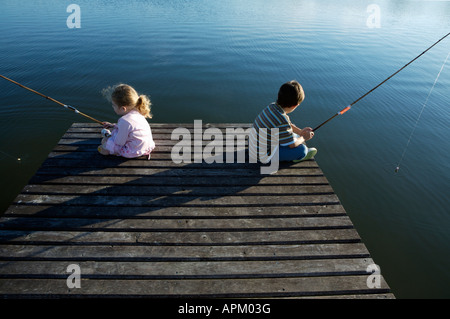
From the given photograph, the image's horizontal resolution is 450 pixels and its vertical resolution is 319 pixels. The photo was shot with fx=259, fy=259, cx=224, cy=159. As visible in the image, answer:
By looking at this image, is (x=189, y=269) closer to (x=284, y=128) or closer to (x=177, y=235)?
(x=177, y=235)

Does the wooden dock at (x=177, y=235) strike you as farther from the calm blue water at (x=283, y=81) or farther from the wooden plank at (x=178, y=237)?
the calm blue water at (x=283, y=81)

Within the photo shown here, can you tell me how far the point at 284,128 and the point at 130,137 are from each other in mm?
2118

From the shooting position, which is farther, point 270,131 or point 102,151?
point 102,151

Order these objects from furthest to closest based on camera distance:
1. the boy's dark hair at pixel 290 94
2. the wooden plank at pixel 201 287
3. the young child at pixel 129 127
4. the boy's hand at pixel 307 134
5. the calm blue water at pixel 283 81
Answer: the calm blue water at pixel 283 81 < the boy's hand at pixel 307 134 < the young child at pixel 129 127 < the boy's dark hair at pixel 290 94 < the wooden plank at pixel 201 287

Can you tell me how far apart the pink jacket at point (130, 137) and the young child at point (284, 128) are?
1577 millimetres

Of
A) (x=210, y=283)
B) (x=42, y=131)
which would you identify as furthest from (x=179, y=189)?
(x=42, y=131)

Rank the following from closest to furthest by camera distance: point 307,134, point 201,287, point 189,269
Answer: point 201,287, point 189,269, point 307,134

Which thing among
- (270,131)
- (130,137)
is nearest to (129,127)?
(130,137)

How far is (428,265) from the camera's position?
384 centimetres

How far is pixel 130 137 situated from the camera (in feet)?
11.8

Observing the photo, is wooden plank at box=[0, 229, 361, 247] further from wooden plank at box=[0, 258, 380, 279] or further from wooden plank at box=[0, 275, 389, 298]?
wooden plank at box=[0, 275, 389, 298]

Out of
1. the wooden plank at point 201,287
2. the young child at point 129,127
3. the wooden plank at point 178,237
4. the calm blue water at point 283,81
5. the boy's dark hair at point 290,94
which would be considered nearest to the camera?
the wooden plank at point 201,287

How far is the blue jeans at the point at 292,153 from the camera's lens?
12.5 feet

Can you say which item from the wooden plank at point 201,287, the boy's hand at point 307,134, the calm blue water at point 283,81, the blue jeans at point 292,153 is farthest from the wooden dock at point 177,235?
the calm blue water at point 283,81
